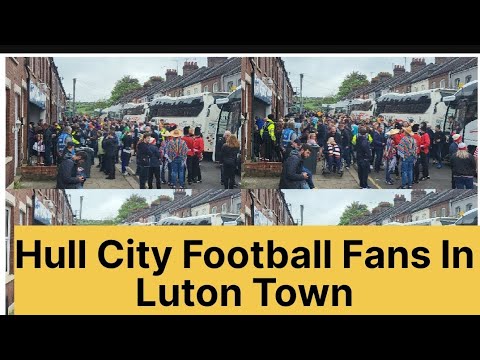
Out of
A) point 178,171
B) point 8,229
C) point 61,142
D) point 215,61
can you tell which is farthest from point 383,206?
point 8,229

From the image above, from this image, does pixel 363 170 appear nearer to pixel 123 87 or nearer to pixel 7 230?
pixel 123 87

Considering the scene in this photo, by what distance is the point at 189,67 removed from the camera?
12992mm

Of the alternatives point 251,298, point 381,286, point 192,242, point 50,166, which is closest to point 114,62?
point 50,166

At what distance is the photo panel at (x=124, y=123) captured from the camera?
12922 mm

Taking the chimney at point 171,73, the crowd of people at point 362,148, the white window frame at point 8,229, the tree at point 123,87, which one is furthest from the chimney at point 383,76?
the white window frame at point 8,229

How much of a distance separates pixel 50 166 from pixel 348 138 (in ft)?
10.7

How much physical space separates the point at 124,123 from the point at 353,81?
2.54 metres

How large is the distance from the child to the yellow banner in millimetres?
666

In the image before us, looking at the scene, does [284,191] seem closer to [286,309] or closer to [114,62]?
[286,309]

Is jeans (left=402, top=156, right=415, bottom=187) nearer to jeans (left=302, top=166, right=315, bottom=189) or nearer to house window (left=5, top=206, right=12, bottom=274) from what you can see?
jeans (left=302, top=166, right=315, bottom=189)

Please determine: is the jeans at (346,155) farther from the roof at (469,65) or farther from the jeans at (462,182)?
the roof at (469,65)

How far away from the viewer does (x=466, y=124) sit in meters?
13.3

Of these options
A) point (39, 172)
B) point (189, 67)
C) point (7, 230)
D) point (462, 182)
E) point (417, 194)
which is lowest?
point (7, 230)

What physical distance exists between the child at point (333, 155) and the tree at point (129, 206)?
2.05 meters
